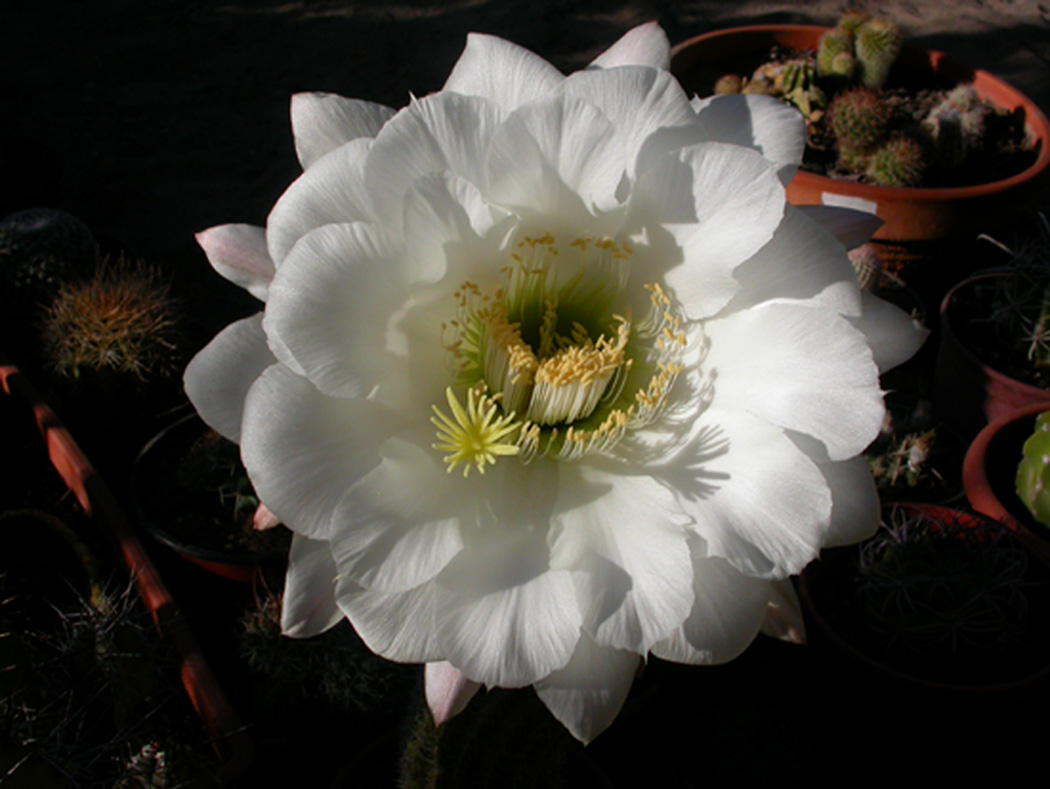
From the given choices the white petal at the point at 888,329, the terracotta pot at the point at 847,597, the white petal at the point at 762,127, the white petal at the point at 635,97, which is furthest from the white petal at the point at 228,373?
the terracotta pot at the point at 847,597

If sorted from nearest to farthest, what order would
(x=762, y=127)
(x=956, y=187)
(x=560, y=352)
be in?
(x=762, y=127), (x=560, y=352), (x=956, y=187)

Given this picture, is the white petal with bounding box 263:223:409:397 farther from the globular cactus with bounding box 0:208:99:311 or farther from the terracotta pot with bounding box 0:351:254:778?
the globular cactus with bounding box 0:208:99:311

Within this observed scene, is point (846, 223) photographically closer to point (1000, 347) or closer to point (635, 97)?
point (635, 97)

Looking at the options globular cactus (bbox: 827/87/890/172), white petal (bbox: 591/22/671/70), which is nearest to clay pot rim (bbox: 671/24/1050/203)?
globular cactus (bbox: 827/87/890/172)

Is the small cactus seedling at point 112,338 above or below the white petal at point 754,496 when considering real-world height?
below

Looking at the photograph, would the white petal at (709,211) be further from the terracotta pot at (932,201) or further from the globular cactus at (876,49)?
the globular cactus at (876,49)

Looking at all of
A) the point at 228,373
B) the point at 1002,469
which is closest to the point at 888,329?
the point at 228,373
